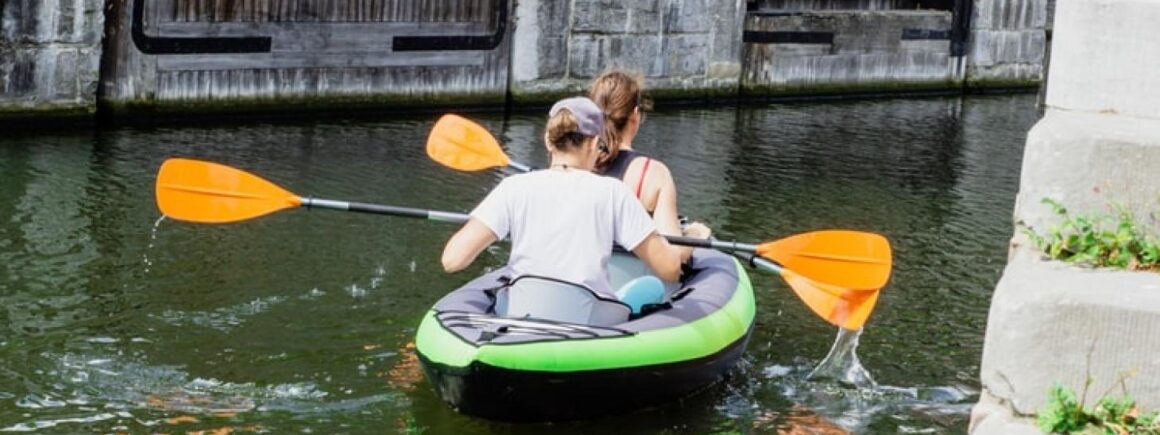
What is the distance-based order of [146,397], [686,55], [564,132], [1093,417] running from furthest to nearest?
1. [686,55]
2. [146,397]
3. [564,132]
4. [1093,417]

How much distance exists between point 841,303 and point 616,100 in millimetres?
1138

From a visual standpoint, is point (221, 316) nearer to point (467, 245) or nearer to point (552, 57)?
point (467, 245)

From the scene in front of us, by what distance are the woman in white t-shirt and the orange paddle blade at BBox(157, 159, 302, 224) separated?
5.23 feet

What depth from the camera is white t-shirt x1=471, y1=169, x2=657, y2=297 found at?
233 inches

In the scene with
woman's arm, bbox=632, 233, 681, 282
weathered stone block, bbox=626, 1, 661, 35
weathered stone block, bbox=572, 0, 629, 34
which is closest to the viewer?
woman's arm, bbox=632, 233, 681, 282

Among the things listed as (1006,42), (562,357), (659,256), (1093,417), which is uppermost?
(1006,42)

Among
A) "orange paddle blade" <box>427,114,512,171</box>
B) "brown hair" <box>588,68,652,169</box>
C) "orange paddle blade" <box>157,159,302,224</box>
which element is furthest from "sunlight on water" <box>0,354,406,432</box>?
"orange paddle blade" <box>427,114,512,171</box>

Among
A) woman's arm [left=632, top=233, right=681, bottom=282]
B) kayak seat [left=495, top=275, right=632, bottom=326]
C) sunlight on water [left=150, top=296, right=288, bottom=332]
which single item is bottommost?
sunlight on water [left=150, top=296, right=288, bottom=332]

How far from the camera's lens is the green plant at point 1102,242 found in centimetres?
443

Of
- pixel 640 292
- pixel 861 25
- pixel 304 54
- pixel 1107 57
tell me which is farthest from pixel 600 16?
pixel 1107 57

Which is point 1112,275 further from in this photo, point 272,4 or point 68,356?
point 272,4

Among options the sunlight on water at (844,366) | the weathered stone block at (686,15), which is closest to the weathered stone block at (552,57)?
the weathered stone block at (686,15)

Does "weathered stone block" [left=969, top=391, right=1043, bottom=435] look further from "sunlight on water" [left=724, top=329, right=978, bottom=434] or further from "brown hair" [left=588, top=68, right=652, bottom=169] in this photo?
"brown hair" [left=588, top=68, right=652, bottom=169]

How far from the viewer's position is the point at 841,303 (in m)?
6.75
